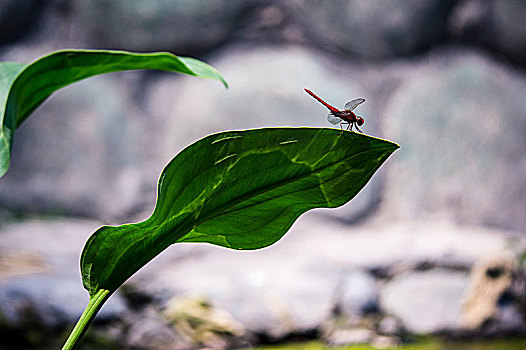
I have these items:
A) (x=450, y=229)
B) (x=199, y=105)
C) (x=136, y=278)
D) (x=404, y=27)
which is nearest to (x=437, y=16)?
(x=404, y=27)

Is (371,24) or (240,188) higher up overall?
(371,24)

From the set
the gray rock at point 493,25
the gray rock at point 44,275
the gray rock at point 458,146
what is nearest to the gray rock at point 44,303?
the gray rock at point 44,275

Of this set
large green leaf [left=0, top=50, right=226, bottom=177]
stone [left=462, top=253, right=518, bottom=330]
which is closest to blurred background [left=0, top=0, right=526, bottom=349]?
stone [left=462, top=253, right=518, bottom=330]

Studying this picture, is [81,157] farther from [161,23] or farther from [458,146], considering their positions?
[458,146]

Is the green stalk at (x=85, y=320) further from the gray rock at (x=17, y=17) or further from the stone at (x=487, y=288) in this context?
the gray rock at (x=17, y=17)

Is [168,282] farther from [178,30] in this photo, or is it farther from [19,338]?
[178,30]

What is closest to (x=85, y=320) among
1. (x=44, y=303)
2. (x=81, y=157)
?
(x=44, y=303)
